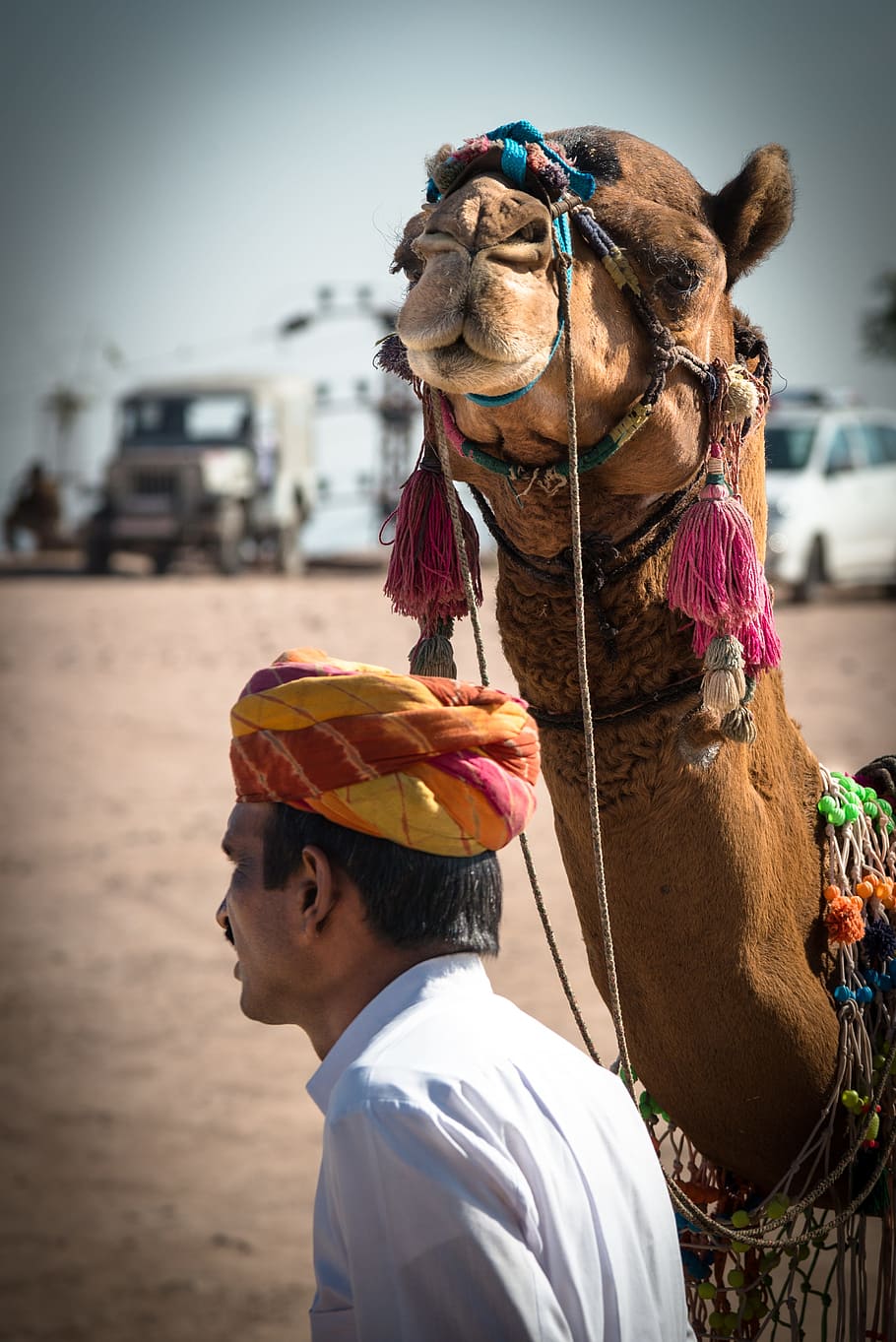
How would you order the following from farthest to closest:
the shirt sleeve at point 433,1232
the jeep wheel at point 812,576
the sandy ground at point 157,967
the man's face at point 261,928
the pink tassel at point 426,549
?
1. the jeep wheel at point 812,576
2. the sandy ground at point 157,967
3. the pink tassel at point 426,549
4. the man's face at point 261,928
5. the shirt sleeve at point 433,1232

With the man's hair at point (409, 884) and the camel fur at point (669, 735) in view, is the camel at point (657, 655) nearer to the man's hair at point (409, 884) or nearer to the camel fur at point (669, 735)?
the camel fur at point (669, 735)

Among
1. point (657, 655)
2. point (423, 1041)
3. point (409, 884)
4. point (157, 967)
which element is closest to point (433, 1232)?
point (423, 1041)

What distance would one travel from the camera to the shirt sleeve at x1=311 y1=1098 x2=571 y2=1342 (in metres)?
1.73

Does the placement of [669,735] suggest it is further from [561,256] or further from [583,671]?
[561,256]

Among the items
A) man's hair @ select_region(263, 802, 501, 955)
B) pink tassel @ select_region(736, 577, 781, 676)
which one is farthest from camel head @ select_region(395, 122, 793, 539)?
man's hair @ select_region(263, 802, 501, 955)

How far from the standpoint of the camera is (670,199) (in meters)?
2.51

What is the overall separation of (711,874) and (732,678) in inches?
13.9

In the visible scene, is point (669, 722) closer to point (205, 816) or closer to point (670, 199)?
point (670, 199)

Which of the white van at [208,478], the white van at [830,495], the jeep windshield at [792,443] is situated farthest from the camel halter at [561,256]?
the white van at [208,478]

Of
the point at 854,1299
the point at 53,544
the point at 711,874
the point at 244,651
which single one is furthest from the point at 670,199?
the point at 53,544

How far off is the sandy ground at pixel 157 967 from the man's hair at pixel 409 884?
4052 millimetres

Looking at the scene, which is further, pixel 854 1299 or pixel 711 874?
pixel 854 1299

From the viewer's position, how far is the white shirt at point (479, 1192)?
173 centimetres

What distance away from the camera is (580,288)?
231 centimetres
